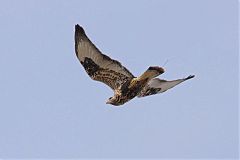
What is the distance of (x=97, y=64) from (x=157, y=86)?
7.78ft

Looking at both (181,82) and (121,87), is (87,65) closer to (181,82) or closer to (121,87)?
(121,87)

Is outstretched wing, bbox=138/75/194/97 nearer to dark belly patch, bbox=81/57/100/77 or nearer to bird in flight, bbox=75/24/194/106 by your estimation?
bird in flight, bbox=75/24/194/106

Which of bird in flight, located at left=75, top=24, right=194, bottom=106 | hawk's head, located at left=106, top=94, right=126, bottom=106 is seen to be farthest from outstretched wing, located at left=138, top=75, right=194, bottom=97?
hawk's head, located at left=106, top=94, right=126, bottom=106

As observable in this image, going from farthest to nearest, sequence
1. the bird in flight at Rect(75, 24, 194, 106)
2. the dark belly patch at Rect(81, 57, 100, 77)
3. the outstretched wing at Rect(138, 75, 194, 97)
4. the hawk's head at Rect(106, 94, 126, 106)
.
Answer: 1. the outstretched wing at Rect(138, 75, 194, 97)
2. the hawk's head at Rect(106, 94, 126, 106)
3. the dark belly patch at Rect(81, 57, 100, 77)
4. the bird in flight at Rect(75, 24, 194, 106)

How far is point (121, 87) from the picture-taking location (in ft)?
73.6

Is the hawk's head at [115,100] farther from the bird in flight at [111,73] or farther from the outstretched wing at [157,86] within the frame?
the outstretched wing at [157,86]

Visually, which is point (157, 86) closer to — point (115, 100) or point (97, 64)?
point (115, 100)

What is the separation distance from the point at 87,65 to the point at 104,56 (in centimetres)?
60

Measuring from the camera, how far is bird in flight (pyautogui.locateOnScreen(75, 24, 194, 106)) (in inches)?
862

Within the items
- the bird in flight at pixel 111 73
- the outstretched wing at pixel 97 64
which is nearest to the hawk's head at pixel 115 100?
the bird in flight at pixel 111 73

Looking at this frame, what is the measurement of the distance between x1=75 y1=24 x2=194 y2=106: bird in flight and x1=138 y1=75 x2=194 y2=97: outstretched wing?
548 millimetres

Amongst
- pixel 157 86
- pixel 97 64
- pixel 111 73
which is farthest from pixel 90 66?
pixel 157 86

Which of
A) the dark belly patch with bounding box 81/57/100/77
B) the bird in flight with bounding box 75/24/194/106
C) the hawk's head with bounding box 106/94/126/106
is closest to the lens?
the bird in flight with bounding box 75/24/194/106

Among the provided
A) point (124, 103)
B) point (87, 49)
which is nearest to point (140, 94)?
point (124, 103)
